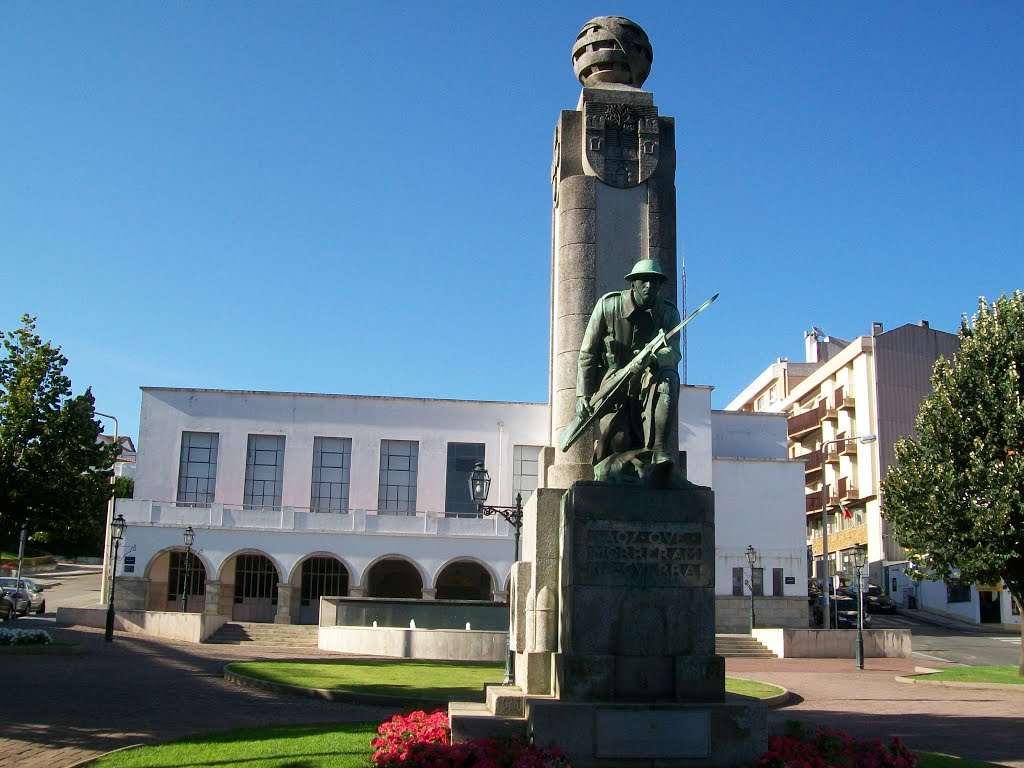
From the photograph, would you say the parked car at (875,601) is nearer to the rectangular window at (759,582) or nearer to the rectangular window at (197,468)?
the rectangular window at (759,582)

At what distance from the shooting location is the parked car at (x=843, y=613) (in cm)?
4169

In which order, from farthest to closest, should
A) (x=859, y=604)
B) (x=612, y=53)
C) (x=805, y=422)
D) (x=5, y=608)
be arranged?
1. (x=805, y=422)
2. (x=5, y=608)
3. (x=859, y=604)
4. (x=612, y=53)

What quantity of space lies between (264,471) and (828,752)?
3725cm

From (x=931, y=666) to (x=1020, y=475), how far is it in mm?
8145

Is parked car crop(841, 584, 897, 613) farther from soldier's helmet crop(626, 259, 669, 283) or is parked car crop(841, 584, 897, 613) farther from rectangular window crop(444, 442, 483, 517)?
soldier's helmet crop(626, 259, 669, 283)

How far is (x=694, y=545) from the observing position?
28.5 ft

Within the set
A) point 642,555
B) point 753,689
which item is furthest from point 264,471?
point 642,555

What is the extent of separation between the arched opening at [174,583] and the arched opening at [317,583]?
411 centimetres

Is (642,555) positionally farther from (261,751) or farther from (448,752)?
(261,751)

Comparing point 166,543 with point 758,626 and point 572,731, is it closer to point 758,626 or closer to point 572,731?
point 758,626

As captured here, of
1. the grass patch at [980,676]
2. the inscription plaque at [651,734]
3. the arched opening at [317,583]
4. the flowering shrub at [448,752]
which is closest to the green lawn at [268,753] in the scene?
the flowering shrub at [448,752]

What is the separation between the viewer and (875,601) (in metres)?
46.7

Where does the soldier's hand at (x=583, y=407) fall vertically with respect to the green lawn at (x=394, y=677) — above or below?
above

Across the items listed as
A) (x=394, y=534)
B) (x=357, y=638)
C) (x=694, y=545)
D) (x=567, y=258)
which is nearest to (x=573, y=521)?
(x=694, y=545)
